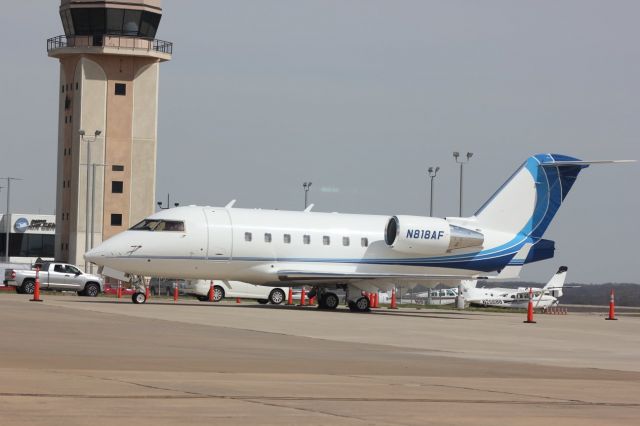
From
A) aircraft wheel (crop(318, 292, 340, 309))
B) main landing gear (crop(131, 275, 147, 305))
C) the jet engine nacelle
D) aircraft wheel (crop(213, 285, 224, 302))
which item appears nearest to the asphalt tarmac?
main landing gear (crop(131, 275, 147, 305))

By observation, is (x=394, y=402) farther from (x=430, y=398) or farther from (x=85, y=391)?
(x=85, y=391)

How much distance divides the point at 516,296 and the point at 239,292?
32207 mm

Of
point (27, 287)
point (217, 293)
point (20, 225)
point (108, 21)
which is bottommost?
point (27, 287)

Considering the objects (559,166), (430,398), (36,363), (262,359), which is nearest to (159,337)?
(262,359)

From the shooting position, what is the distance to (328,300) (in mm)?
45406

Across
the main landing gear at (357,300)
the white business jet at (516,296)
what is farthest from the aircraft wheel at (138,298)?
the white business jet at (516,296)

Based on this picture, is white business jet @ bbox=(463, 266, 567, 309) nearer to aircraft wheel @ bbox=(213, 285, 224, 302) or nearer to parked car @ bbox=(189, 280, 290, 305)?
parked car @ bbox=(189, 280, 290, 305)

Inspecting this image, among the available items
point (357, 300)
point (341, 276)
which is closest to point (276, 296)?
point (357, 300)

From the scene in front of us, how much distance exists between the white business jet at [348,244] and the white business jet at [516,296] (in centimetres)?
2962

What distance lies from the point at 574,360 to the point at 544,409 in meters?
9.50

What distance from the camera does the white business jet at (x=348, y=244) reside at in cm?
4144

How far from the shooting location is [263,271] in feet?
141

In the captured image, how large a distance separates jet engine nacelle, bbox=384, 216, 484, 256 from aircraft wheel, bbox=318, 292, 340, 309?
2.89 meters

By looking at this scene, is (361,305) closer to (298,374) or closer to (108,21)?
(298,374)
